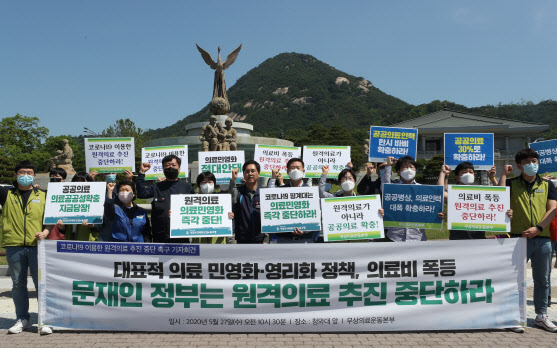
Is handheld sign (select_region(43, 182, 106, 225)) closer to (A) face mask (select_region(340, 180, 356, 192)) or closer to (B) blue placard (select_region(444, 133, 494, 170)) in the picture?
(A) face mask (select_region(340, 180, 356, 192))

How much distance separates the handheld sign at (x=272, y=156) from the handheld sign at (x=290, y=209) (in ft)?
6.48

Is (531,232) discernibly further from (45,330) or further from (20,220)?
(20,220)

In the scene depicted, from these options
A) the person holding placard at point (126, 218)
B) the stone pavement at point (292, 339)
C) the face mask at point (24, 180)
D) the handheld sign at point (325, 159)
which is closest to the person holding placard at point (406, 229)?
the stone pavement at point (292, 339)

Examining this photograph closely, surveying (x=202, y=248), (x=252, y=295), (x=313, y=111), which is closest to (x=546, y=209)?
(x=252, y=295)

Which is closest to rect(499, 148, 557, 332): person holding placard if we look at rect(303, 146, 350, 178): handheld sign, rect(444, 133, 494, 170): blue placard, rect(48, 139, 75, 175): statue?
rect(444, 133, 494, 170): blue placard

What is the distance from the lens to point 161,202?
17.9ft

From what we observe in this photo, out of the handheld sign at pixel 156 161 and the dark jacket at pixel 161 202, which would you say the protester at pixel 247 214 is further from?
the handheld sign at pixel 156 161

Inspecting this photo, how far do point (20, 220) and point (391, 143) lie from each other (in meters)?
5.60

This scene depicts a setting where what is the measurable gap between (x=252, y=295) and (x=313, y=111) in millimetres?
104843

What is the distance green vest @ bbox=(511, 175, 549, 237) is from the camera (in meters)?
5.15

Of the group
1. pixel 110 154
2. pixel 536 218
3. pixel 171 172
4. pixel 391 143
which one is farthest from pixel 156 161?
pixel 536 218

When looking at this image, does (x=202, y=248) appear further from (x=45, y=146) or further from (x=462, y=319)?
(x=45, y=146)

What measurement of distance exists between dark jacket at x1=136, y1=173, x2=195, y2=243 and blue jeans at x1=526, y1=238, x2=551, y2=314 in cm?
447

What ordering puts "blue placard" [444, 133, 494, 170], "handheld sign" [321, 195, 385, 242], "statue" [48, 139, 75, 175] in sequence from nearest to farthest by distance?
"handheld sign" [321, 195, 385, 242] < "blue placard" [444, 133, 494, 170] < "statue" [48, 139, 75, 175]
